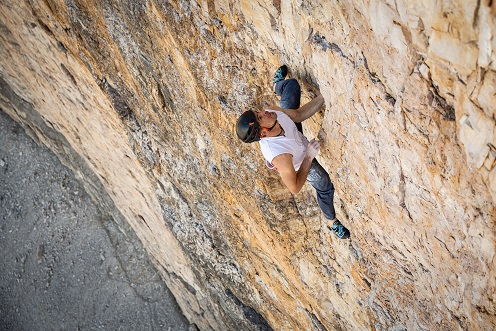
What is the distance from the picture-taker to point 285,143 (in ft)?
18.6

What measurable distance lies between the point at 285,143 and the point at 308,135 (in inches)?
33.4

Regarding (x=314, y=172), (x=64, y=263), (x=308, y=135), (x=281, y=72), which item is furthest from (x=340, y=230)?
(x=64, y=263)

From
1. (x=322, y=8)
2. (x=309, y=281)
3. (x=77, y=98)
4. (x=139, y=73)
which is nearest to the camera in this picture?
(x=322, y=8)

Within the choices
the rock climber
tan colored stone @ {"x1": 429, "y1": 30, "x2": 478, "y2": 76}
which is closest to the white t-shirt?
the rock climber

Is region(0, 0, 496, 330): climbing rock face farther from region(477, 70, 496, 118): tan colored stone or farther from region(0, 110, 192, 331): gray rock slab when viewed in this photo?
region(0, 110, 192, 331): gray rock slab

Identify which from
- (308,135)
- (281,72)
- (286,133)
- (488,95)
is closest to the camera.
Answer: (488,95)

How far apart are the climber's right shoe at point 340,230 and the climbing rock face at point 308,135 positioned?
0.14 m

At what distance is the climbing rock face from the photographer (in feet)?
13.0

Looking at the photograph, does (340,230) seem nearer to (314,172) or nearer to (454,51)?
(314,172)

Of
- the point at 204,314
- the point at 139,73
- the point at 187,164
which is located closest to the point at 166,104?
the point at 139,73

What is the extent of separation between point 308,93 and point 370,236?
6.75ft

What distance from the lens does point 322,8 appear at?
15.5 ft

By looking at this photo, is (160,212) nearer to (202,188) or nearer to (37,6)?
(202,188)

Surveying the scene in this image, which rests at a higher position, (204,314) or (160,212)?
(160,212)
